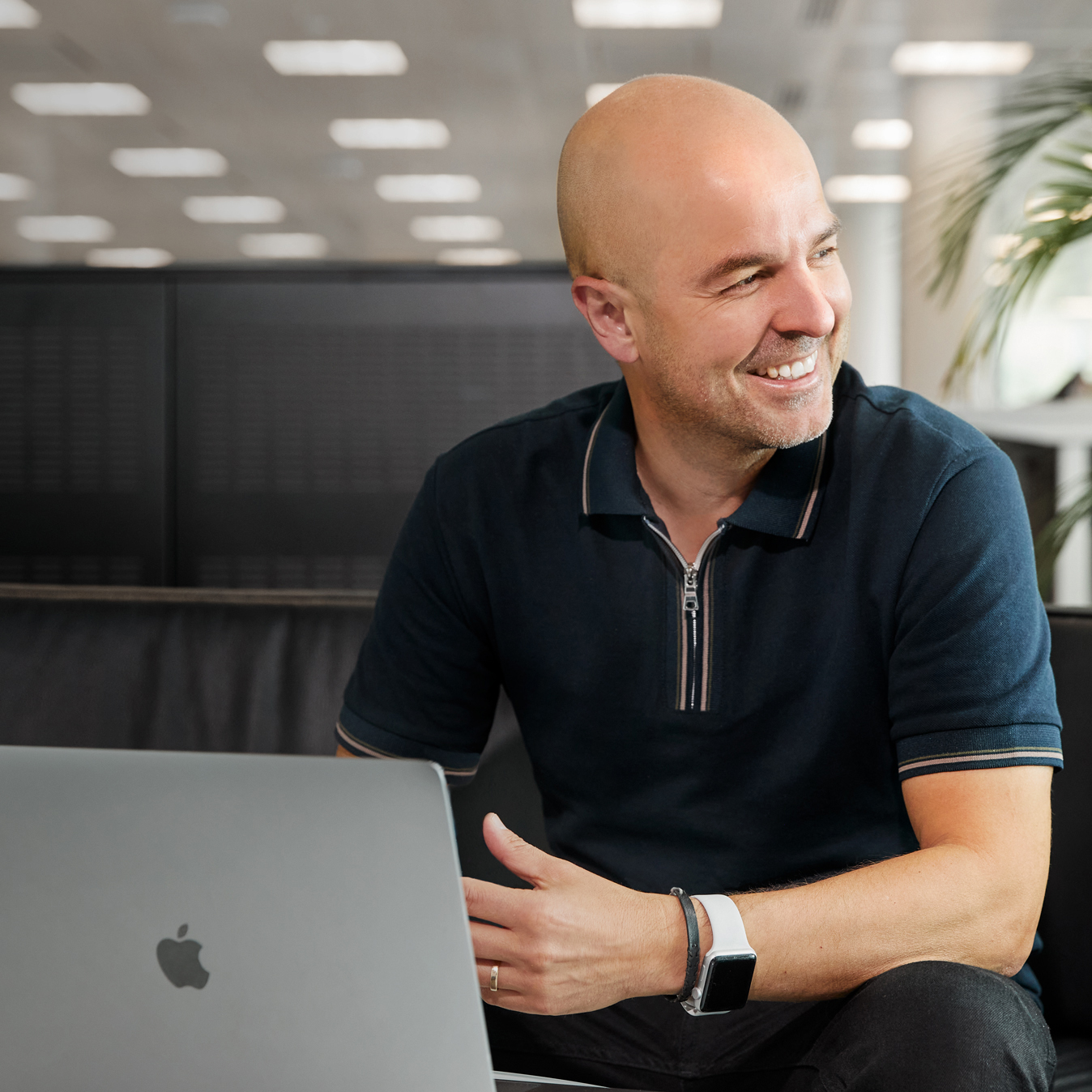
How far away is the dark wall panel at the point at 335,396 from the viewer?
4.60ft

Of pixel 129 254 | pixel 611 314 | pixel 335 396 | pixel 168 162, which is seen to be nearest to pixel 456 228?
pixel 168 162

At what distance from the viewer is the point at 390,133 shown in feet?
18.1

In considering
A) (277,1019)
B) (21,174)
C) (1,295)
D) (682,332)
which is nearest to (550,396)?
(682,332)

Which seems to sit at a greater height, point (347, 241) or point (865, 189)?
point (865, 189)

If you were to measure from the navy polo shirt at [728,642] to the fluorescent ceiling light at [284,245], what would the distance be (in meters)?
6.17

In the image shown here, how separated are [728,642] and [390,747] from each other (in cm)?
33

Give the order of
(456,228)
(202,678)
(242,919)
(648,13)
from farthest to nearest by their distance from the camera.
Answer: (456,228), (648,13), (202,678), (242,919)

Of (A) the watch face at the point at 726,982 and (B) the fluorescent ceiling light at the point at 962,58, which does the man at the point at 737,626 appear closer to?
(A) the watch face at the point at 726,982

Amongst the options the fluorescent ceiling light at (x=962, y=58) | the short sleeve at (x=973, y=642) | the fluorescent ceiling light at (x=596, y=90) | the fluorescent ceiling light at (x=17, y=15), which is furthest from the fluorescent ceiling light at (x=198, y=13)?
the short sleeve at (x=973, y=642)

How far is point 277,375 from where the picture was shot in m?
1.43

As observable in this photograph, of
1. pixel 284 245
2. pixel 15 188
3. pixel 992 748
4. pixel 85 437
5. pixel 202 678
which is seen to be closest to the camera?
pixel 992 748

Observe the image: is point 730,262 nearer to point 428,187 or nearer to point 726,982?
point 726,982

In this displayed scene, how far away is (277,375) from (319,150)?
15.8 ft

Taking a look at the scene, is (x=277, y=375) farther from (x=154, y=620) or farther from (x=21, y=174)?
(x=21, y=174)
